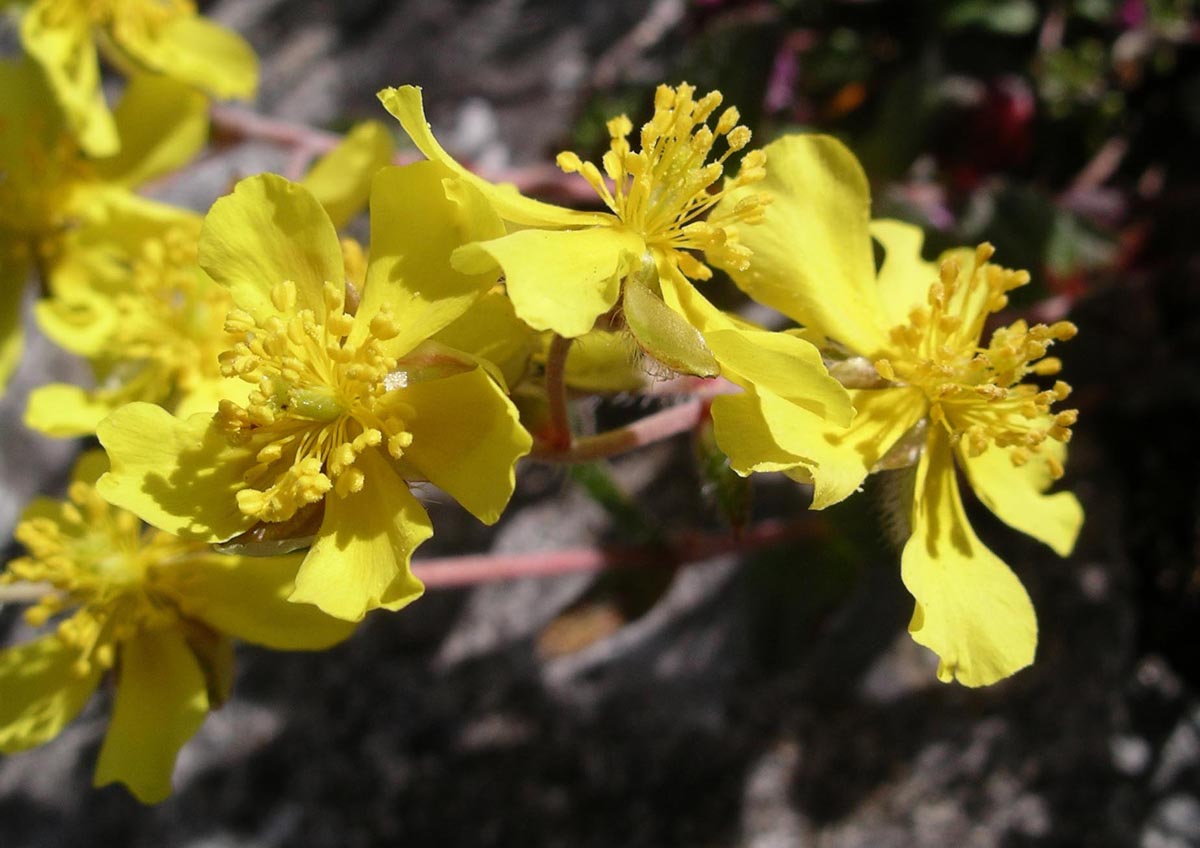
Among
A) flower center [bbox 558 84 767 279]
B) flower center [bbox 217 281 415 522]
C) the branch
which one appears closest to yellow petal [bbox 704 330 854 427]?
flower center [bbox 558 84 767 279]

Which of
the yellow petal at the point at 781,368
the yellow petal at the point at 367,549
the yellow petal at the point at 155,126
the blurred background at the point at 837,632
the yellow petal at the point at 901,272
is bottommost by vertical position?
the blurred background at the point at 837,632

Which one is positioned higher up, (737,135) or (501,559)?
(737,135)

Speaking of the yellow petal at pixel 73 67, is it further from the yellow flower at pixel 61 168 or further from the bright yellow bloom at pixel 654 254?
the bright yellow bloom at pixel 654 254

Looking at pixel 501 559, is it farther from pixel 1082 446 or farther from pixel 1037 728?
pixel 1082 446

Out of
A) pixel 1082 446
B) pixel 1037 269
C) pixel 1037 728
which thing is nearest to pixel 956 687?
pixel 1037 728

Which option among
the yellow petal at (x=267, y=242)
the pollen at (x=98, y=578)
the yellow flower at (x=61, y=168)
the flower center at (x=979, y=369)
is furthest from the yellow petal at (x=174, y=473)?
the yellow flower at (x=61, y=168)

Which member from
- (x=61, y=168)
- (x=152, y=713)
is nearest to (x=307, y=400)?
(x=152, y=713)
